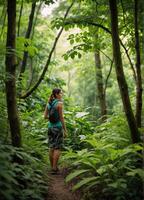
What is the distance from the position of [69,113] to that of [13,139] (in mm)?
6849

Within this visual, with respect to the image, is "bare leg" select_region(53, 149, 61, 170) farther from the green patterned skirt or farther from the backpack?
the backpack

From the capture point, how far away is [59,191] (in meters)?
6.81

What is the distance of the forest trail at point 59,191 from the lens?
6.39m

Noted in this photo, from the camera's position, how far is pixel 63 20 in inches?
298

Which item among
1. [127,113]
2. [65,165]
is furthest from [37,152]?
[127,113]

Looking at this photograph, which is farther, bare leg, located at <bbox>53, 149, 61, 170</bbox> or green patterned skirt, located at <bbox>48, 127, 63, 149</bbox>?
green patterned skirt, located at <bbox>48, 127, 63, 149</bbox>

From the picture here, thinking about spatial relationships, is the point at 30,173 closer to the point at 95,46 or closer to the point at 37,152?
the point at 37,152

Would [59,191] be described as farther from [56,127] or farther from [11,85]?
[11,85]

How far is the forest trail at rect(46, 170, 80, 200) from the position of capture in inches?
252

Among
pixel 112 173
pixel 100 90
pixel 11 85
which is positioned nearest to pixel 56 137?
pixel 112 173

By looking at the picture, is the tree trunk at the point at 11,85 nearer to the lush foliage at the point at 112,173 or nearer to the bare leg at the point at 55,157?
the lush foliage at the point at 112,173

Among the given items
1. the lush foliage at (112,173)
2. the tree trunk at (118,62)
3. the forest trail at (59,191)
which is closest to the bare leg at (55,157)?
the forest trail at (59,191)

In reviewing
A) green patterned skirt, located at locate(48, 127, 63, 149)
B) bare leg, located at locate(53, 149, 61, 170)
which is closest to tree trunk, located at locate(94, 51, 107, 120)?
green patterned skirt, located at locate(48, 127, 63, 149)

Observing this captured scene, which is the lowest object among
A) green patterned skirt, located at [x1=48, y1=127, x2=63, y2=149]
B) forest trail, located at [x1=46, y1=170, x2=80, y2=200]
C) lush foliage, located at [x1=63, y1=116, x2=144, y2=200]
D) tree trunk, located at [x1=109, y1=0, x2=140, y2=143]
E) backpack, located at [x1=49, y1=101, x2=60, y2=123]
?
forest trail, located at [x1=46, y1=170, x2=80, y2=200]
